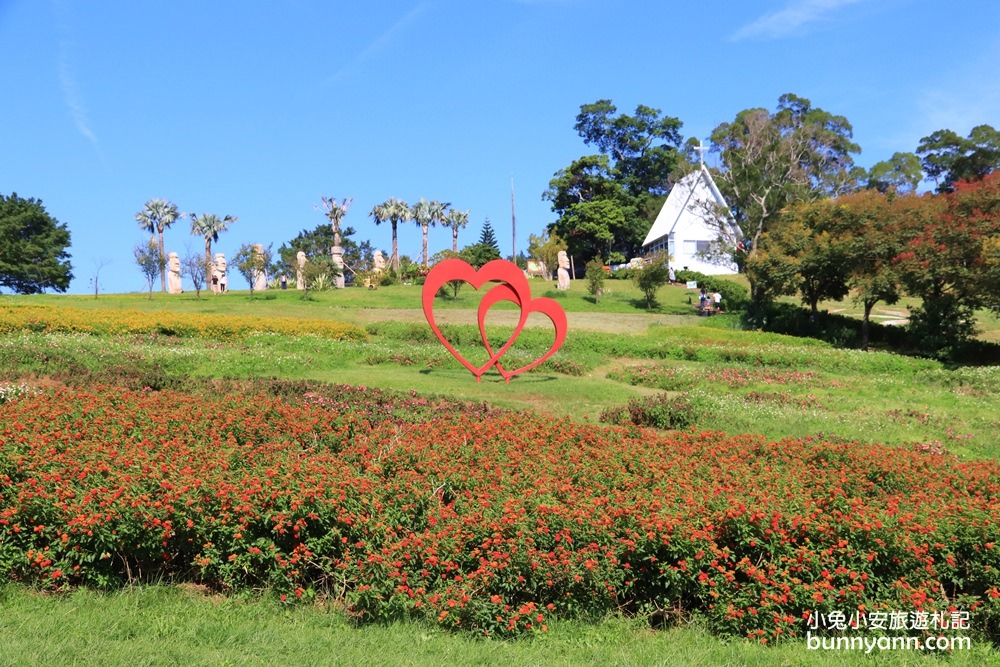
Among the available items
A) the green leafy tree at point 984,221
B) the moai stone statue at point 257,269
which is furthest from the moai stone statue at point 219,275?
the green leafy tree at point 984,221

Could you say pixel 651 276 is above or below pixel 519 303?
above

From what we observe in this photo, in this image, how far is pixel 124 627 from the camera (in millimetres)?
4238

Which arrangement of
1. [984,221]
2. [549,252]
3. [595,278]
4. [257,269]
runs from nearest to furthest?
[984,221] < [595,278] < [257,269] < [549,252]

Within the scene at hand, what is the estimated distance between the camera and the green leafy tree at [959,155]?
50.7 m

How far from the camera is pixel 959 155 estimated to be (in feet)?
174

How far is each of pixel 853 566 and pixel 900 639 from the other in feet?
1.54

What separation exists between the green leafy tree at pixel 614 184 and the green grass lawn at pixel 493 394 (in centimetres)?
1981

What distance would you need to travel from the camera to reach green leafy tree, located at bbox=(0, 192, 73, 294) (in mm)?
46906

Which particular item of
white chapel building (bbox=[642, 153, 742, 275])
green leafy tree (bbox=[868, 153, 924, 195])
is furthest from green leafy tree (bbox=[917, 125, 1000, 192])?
white chapel building (bbox=[642, 153, 742, 275])

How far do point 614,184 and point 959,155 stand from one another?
25.1 m

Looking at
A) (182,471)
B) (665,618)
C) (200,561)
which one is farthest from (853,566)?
(182,471)

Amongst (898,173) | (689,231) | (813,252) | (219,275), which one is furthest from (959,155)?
(219,275)

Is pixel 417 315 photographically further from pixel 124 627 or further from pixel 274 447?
pixel 124 627

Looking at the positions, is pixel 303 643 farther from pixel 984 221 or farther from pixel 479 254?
pixel 479 254
